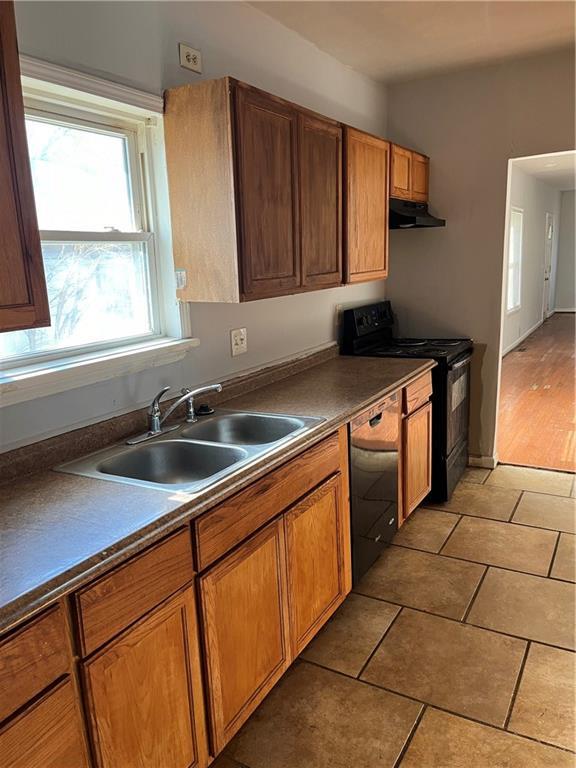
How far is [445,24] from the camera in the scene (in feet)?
9.27

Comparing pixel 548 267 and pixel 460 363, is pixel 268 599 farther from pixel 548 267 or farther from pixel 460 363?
pixel 548 267

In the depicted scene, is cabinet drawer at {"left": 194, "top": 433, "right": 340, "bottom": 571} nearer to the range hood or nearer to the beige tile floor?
the beige tile floor

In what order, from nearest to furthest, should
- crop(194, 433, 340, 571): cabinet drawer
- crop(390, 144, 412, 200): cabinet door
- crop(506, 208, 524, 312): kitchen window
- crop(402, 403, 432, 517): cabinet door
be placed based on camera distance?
1. crop(194, 433, 340, 571): cabinet drawer
2. crop(402, 403, 432, 517): cabinet door
3. crop(390, 144, 412, 200): cabinet door
4. crop(506, 208, 524, 312): kitchen window

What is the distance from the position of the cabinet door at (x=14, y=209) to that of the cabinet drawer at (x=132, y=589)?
23.6 inches

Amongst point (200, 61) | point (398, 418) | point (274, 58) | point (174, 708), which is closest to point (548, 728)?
point (174, 708)

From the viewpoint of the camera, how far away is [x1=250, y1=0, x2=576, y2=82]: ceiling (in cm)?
261

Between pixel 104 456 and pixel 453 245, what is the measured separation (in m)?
2.87

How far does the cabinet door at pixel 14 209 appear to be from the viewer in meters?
1.21


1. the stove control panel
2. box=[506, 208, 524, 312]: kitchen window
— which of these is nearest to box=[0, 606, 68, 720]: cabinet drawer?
the stove control panel

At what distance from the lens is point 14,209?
125 centimetres

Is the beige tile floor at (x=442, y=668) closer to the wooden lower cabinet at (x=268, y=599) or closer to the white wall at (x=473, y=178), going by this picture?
the wooden lower cabinet at (x=268, y=599)

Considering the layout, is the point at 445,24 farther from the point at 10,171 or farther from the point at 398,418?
the point at 10,171

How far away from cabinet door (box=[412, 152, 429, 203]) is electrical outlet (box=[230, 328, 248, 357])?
168 cm

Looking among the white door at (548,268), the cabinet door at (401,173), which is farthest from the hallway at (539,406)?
the white door at (548,268)
